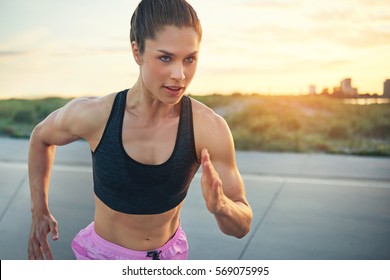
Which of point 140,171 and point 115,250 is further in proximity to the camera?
point 115,250

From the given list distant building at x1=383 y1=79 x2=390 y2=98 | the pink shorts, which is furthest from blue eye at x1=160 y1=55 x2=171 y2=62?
distant building at x1=383 y1=79 x2=390 y2=98

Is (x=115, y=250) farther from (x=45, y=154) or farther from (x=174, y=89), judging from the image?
(x=174, y=89)

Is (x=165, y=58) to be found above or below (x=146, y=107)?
above

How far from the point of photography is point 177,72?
146 cm

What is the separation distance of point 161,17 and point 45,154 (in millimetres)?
654

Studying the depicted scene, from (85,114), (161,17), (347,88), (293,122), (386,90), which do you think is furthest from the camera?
(293,122)

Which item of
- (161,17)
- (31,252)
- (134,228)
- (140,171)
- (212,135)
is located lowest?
→ (31,252)

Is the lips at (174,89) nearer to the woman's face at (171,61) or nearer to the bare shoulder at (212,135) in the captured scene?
the woman's face at (171,61)

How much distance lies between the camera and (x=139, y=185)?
1613mm

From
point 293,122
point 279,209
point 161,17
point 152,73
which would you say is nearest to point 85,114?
point 152,73

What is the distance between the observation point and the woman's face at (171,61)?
1458 mm

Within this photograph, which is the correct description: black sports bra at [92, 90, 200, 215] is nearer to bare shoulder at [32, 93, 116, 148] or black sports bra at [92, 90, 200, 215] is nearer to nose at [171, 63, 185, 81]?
bare shoulder at [32, 93, 116, 148]

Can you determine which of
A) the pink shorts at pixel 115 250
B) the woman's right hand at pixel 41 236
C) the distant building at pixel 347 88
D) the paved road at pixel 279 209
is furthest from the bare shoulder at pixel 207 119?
the distant building at pixel 347 88
